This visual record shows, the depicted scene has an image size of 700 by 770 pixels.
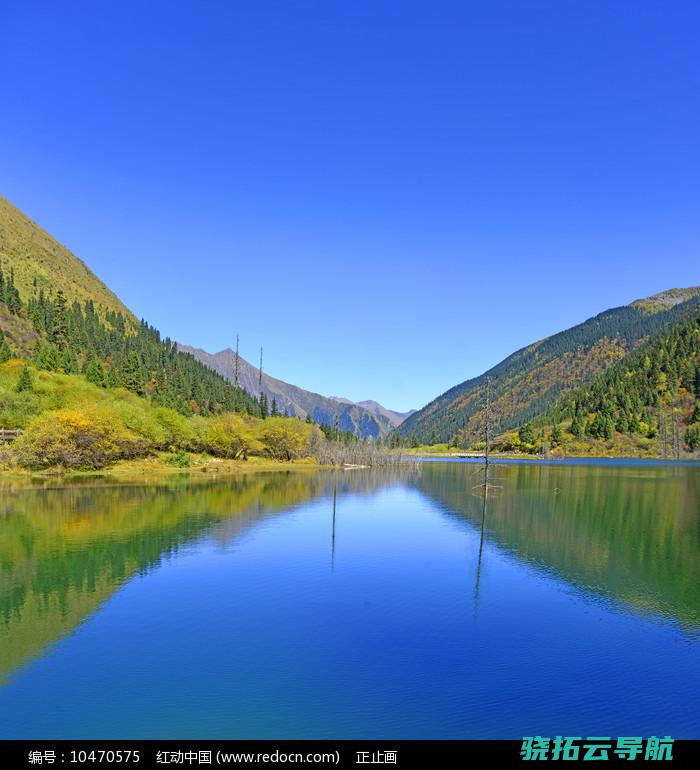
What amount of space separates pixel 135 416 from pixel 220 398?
84866mm

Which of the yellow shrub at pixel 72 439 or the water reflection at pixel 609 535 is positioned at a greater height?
the yellow shrub at pixel 72 439

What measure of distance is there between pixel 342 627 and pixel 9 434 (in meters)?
89.6

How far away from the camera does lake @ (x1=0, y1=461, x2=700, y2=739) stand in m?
18.7

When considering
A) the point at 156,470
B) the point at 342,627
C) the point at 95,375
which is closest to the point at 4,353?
the point at 95,375

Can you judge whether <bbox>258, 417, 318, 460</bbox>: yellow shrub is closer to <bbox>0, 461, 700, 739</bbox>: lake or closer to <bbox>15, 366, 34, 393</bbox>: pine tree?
<bbox>15, 366, 34, 393</bbox>: pine tree

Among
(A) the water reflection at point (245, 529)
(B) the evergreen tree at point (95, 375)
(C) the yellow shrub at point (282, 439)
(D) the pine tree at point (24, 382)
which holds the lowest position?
(A) the water reflection at point (245, 529)

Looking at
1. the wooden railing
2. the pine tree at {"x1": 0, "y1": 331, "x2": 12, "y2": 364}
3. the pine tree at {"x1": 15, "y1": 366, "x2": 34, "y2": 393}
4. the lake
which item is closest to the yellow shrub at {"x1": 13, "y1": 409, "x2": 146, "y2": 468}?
the wooden railing

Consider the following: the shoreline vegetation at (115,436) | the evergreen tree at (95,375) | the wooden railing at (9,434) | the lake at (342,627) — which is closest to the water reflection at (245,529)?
the lake at (342,627)

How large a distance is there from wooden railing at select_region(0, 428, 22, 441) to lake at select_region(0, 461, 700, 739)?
136 ft

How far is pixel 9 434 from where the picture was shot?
96250mm

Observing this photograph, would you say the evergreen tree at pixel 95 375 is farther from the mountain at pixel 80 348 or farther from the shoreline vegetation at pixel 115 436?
the shoreline vegetation at pixel 115 436

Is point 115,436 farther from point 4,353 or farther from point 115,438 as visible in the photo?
point 4,353

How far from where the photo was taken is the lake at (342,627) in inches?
736

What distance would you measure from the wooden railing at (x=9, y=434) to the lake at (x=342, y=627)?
41.6 meters
